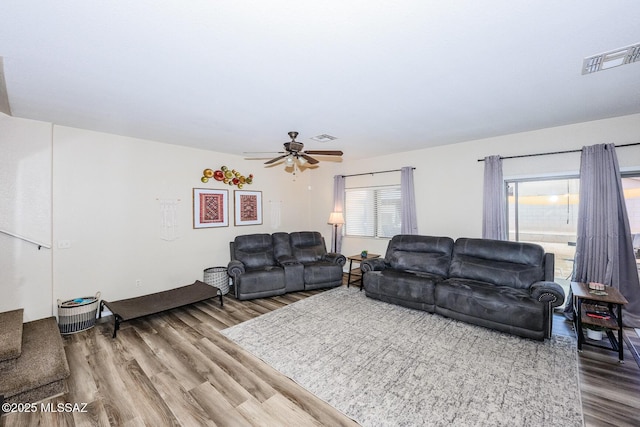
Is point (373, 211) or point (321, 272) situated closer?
point (321, 272)

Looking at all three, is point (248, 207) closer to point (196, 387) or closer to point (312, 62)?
point (196, 387)

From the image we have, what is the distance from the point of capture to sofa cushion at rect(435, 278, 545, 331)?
2.94 meters

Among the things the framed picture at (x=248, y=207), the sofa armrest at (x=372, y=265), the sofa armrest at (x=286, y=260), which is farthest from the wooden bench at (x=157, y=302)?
the sofa armrest at (x=372, y=265)

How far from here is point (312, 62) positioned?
6.77 ft

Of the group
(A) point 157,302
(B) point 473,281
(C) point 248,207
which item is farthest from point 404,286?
(A) point 157,302

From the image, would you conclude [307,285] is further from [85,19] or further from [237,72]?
[85,19]

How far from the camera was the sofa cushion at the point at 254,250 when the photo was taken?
191 inches

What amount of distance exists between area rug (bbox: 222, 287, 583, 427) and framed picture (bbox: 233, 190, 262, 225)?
2.33m

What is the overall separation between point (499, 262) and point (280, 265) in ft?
11.5

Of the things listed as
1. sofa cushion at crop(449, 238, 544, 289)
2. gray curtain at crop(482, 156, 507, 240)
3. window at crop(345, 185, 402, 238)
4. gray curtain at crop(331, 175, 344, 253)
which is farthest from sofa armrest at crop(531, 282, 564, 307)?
gray curtain at crop(331, 175, 344, 253)

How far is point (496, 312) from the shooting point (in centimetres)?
313

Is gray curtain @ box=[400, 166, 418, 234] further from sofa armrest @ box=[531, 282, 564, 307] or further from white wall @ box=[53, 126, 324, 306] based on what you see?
white wall @ box=[53, 126, 324, 306]

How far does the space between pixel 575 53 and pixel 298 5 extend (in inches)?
82.3

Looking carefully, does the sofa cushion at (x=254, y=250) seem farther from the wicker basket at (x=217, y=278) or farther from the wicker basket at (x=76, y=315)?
the wicker basket at (x=76, y=315)
